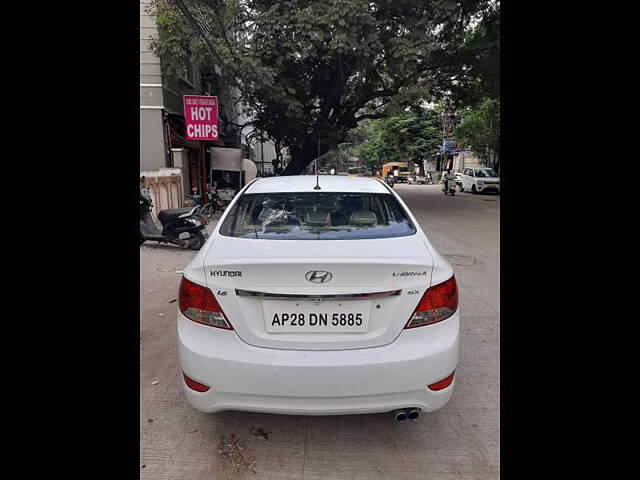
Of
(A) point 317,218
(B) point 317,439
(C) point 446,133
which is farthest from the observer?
(C) point 446,133

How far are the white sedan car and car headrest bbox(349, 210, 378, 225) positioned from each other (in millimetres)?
623

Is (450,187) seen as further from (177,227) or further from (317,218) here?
(317,218)

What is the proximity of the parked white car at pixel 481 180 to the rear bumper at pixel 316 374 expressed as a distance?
23.1m

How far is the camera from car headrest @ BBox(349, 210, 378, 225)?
2.72m

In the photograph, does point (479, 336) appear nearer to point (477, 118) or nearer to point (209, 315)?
point (209, 315)

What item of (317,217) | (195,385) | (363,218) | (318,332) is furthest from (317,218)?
(195,385)

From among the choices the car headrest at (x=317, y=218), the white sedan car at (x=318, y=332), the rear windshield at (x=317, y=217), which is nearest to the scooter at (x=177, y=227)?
the rear windshield at (x=317, y=217)

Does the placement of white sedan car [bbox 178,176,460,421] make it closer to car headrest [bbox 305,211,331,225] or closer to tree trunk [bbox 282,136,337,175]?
car headrest [bbox 305,211,331,225]

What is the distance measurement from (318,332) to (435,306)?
601 millimetres

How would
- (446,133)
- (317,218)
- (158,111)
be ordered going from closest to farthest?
1. (317,218)
2. (158,111)
3. (446,133)

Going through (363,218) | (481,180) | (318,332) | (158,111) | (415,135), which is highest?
(415,135)

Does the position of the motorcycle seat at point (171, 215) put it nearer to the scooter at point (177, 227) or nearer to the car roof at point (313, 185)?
the scooter at point (177, 227)

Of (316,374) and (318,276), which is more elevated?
(318,276)

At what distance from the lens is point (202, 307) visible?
204 centimetres
